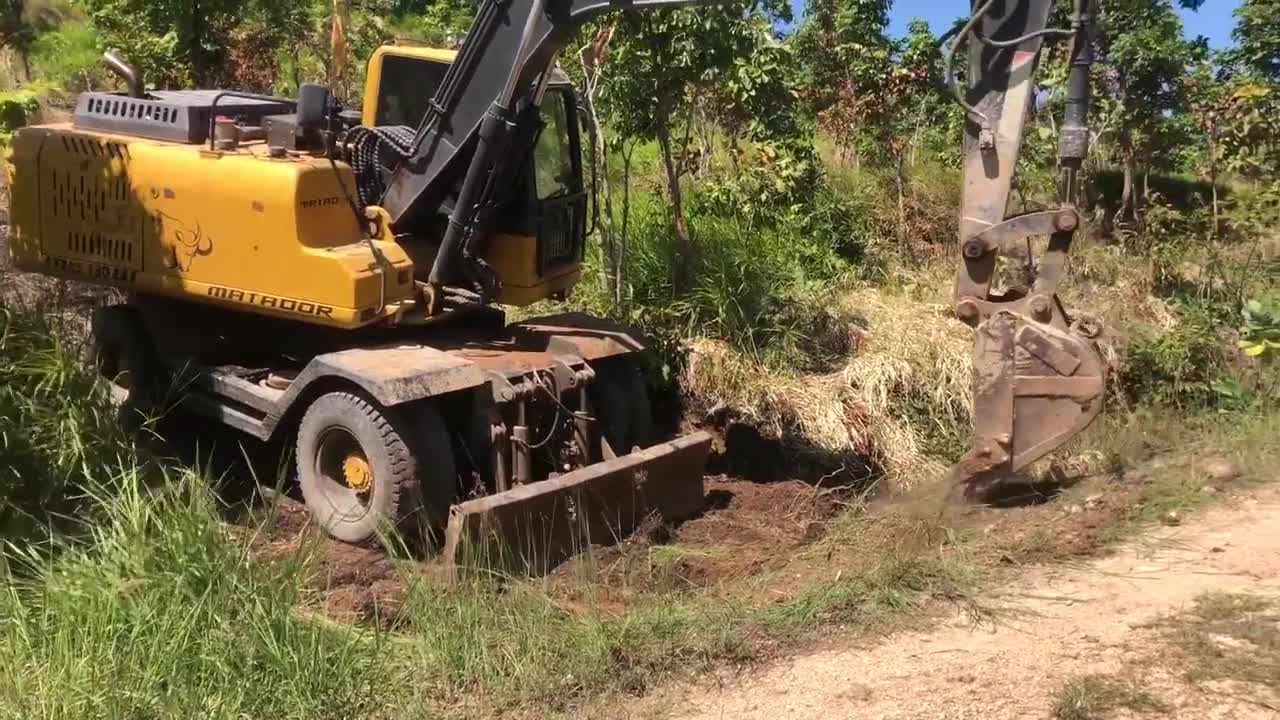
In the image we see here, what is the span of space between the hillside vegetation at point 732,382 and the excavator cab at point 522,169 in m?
1.59

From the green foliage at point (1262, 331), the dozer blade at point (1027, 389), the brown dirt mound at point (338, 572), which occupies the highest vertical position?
the green foliage at point (1262, 331)

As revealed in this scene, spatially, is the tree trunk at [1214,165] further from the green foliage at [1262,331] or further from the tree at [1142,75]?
the green foliage at [1262,331]

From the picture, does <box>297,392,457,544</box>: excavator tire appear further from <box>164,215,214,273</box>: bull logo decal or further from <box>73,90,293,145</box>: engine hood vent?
<box>73,90,293,145</box>: engine hood vent

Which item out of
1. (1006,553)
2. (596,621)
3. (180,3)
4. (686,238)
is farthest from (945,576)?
(180,3)

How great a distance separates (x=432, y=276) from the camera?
7.07 meters

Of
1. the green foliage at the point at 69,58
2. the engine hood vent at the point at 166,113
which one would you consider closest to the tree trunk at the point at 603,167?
the engine hood vent at the point at 166,113

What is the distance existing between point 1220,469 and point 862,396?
8.43 feet

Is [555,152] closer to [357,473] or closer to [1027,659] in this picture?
[357,473]

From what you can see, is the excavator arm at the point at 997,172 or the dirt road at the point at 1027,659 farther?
the excavator arm at the point at 997,172

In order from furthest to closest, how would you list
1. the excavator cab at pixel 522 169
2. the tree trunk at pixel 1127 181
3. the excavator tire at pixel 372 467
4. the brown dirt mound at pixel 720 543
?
the tree trunk at pixel 1127 181
the excavator cab at pixel 522 169
the excavator tire at pixel 372 467
the brown dirt mound at pixel 720 543

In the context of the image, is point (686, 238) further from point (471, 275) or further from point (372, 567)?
point (372, 567)

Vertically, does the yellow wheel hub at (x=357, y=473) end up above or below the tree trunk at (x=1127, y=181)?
below

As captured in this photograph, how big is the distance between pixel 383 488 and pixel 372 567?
1.37ft

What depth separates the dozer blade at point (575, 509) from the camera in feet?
19.8
